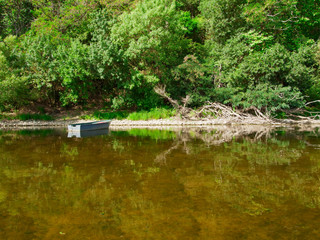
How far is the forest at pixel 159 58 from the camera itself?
21234mm

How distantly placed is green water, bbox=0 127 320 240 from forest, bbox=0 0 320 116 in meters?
11.3

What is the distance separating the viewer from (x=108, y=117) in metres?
23.9

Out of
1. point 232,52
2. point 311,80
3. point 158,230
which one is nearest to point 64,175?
point 158,230

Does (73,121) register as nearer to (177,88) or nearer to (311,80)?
(177,88)

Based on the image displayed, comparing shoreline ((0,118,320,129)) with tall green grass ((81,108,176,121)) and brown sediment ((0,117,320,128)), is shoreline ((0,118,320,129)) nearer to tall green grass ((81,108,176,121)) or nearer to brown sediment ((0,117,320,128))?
brown sediment ((0,117,320,128))

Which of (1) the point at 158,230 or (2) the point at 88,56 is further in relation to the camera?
(2) the point at 88,56

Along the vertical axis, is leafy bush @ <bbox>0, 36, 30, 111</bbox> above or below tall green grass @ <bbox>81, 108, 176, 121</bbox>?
above

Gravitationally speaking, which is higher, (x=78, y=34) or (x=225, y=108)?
(x=78, y=34)

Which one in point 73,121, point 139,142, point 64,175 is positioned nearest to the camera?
point 64,175

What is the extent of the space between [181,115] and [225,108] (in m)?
3.38

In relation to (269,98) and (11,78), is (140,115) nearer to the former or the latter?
(269,98)

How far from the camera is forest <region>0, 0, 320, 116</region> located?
21234mm

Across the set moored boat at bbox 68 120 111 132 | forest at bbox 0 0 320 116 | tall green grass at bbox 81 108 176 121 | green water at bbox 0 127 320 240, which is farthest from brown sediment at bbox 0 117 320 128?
green water at bbox 0 127 320 240

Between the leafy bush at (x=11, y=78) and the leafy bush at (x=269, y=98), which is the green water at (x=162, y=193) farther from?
the leafy bush at (x=11, y=78)
